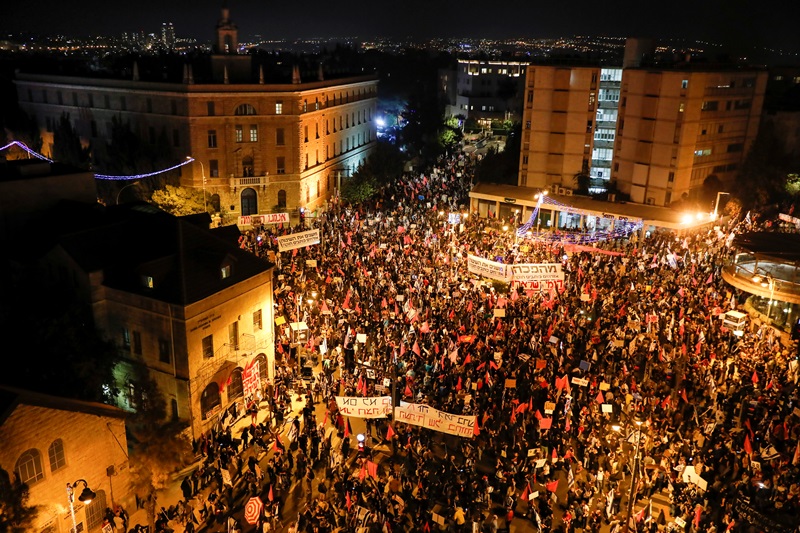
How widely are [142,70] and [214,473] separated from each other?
47.5m

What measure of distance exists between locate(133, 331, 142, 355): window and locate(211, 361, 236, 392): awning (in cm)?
282

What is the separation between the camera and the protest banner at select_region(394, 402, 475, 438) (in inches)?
768

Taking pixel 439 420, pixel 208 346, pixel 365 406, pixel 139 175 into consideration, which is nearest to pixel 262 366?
pixel 208 346

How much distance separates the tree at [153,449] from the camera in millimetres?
20359

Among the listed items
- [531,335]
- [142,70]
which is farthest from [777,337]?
[142,70]

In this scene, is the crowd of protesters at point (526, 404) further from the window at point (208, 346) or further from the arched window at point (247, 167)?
the arched window at point (247, 167)

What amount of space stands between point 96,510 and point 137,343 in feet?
20.5

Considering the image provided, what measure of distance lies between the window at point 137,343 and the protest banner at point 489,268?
13982 millimetres

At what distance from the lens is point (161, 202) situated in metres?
43.9

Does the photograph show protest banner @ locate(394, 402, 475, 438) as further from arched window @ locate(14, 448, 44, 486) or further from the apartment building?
the apartment building

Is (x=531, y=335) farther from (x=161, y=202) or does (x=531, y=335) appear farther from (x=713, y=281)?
(x=161, y=202)

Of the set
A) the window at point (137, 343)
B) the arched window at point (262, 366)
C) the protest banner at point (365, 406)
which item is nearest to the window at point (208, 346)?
the window at point (137, 343)

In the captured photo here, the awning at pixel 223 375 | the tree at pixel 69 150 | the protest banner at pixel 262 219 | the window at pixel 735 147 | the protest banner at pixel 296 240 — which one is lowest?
the awning at pixel 223 375

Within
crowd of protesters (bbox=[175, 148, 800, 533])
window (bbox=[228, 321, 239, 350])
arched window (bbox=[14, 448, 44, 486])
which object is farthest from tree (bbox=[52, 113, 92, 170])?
arched window (bbox=[14, 448, 44, 486])
